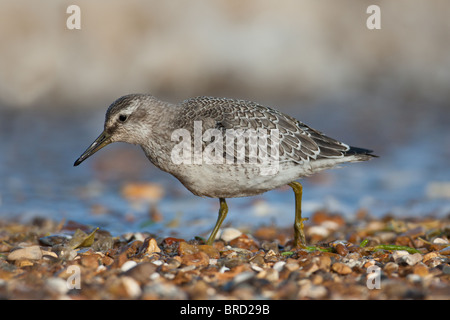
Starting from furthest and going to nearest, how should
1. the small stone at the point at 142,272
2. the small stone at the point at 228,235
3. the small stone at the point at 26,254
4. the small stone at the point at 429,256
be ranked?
1. the small stone at the point at 228,235
2. the small stone at the point at 429,256
3. the small stone at the point at 26,254
4. the small stone at the point at 142,272

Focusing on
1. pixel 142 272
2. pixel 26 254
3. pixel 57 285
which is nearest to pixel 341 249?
pixel 142 272

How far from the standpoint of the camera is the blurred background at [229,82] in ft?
34.5

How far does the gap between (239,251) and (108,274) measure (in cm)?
162

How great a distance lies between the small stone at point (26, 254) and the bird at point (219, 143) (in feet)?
4.52

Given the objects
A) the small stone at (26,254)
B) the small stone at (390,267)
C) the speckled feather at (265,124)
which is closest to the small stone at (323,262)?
the small stone at (390,267)

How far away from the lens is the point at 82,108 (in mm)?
14898

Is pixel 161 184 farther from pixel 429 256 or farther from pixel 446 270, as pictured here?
pixel 446 270

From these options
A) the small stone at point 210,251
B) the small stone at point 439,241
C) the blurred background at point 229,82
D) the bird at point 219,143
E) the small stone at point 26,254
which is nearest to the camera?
the small stone at point 26,254

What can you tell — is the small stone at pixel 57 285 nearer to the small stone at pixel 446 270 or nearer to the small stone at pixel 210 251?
the small stone at pixel 210 251

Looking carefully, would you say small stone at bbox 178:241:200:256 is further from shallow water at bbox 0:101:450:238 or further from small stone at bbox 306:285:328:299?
shallow water at bbox 0:101:450:238

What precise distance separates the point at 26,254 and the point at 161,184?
5.60 meters

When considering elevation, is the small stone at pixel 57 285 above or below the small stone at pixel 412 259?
above
